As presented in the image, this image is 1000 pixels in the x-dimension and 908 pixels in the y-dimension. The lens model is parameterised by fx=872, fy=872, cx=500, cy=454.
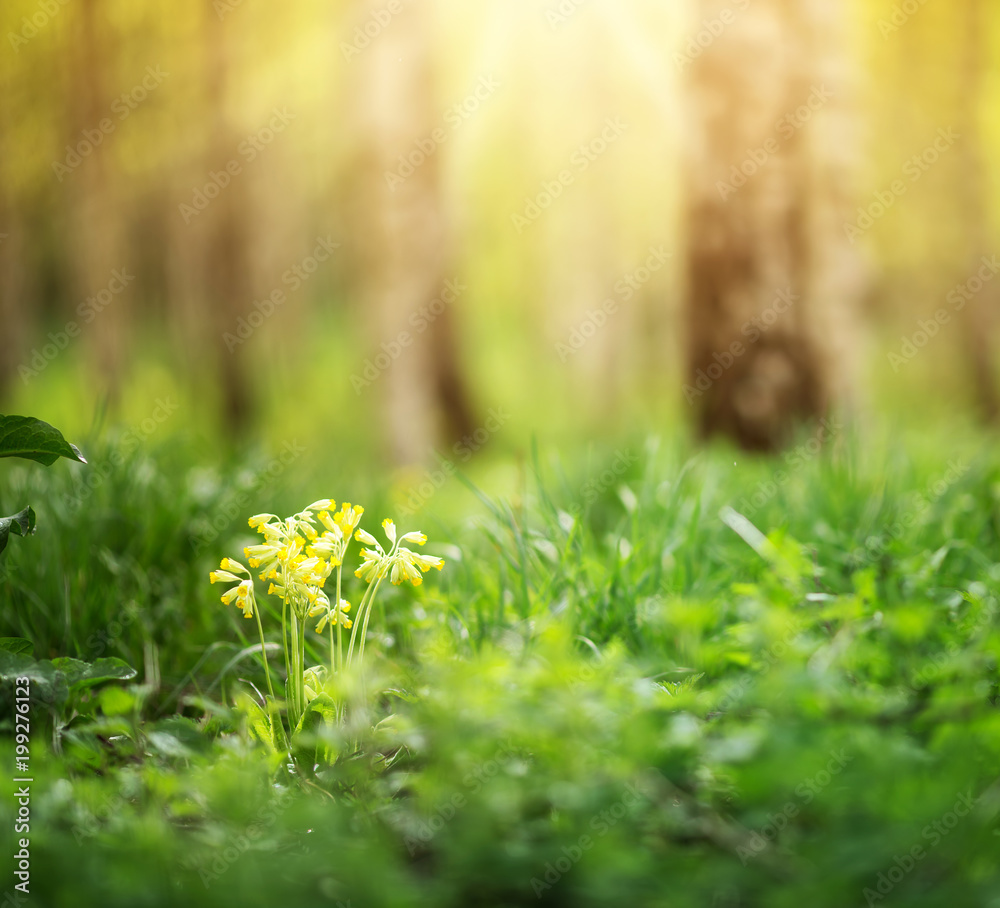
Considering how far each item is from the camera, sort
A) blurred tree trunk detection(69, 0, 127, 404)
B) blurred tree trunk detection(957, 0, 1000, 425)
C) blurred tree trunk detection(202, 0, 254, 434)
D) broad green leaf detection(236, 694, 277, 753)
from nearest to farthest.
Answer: broad green leaf detection(236, 694, 277, 753), blurred tree trunk detection(69, 0, 127, 404), blurred tree trunk detection(957, 0, 1000, 425), blurred tree trunk detection(202, 0, 254, 434)

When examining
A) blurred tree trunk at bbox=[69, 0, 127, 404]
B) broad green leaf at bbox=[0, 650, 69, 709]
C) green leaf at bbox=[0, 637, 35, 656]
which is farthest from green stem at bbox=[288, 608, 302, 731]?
blurred tree trunk at bbox=[69, 0, 127, 404]

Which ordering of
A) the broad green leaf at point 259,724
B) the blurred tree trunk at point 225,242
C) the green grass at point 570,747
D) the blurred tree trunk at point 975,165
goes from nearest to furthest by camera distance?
the green grass at point 570,747
the broad green leaf at point 259,724
the blurred tree trunk at point 975,165
the blurred tree trunk at point 225,242

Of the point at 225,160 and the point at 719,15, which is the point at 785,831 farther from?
the point at 225,160

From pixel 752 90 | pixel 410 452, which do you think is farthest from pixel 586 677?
pixel 410 452

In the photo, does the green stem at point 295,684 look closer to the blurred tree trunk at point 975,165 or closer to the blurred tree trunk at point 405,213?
the blurred tree trunk at point 405,213

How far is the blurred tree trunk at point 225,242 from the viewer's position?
39.1ft

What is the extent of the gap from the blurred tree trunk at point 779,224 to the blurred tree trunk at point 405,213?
3.57 metres

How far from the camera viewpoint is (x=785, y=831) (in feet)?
4.00

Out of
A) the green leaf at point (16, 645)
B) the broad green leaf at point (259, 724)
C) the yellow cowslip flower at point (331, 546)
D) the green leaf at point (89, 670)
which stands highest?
the yellow cowslip flower at point (331, 546)

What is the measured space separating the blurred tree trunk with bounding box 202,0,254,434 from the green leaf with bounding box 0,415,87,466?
1110cm

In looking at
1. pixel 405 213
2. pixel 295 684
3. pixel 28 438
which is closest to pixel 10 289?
pixel 405 213

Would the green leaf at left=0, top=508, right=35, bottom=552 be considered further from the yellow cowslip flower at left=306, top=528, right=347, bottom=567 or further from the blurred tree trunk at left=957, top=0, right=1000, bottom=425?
the blurred tree trunk at left=957, top=0, right=1000, bottom=425

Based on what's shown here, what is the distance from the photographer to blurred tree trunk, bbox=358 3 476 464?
756 centimetres

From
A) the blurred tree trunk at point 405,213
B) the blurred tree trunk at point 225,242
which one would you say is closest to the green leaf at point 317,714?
the blurred tree trunk at point 405,213
